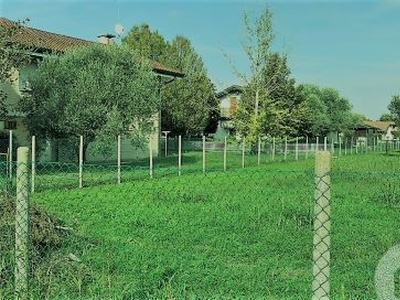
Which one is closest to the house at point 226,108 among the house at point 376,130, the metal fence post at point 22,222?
the house at point 376,130

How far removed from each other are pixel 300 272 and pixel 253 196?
6141 millimetres

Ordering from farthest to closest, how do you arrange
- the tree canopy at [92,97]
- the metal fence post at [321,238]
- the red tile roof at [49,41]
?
the red tile roof at [49,41] → the tree canopy at [92,97] → the metal fence post at [321,238]

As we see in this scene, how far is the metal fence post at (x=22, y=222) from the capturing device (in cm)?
454

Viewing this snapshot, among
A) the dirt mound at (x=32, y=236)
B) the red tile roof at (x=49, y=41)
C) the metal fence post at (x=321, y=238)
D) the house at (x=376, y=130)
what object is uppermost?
the red tile roof at (x=49, y=41)

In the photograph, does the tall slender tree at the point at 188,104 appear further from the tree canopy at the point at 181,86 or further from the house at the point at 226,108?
the house at the point at 226,108

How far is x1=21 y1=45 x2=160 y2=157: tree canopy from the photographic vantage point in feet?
71.5

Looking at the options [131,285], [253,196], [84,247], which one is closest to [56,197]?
[253,196]

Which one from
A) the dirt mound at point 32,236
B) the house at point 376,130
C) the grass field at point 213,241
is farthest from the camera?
the house at point 376,130

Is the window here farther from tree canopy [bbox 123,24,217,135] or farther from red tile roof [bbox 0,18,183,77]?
tree canopy [bbox 123,24,217,135]

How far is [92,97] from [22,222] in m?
17.7

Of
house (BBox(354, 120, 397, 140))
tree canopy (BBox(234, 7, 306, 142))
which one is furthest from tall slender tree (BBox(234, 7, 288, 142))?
house (BBox(354, 120, 397, 140))

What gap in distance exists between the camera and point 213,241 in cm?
790

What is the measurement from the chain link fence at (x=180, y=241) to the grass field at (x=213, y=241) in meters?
0.02

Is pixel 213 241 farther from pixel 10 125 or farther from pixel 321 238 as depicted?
pixel 10 125
